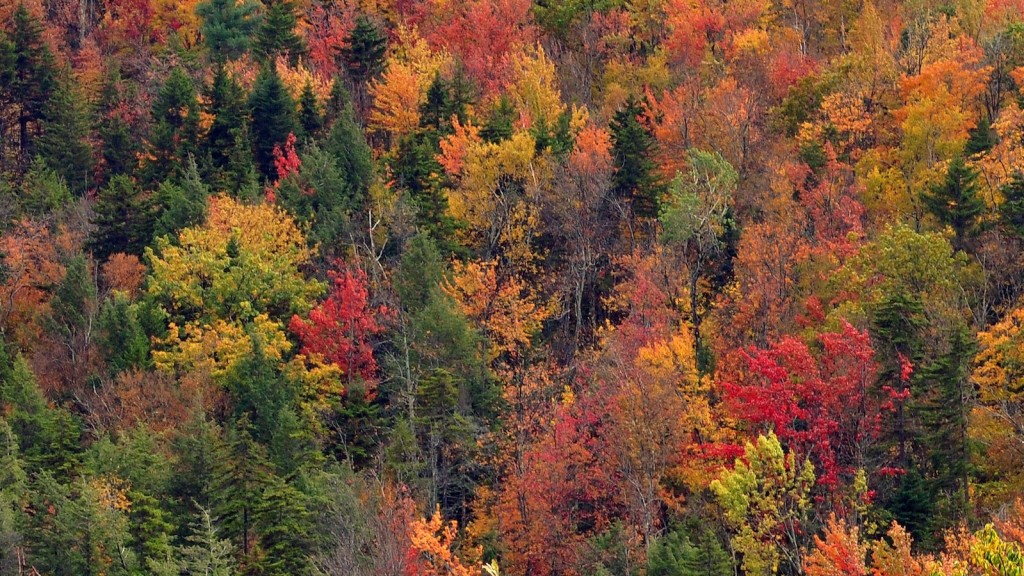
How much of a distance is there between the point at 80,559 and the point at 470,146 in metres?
30.2

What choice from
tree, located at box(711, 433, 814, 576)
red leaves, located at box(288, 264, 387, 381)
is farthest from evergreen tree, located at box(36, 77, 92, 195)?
tree, located at box(711, 433, 814, 576)

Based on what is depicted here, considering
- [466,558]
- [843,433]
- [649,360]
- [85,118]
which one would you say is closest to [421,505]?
[466,558]

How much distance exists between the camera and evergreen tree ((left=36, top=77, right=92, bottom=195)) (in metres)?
82.9

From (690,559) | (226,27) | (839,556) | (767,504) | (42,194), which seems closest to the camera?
(839,556)

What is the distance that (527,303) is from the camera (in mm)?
70188

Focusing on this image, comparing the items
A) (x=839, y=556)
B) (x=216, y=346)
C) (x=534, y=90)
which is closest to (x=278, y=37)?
(x=534, y=90)

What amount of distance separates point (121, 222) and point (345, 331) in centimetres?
1407

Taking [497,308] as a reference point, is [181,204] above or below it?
above

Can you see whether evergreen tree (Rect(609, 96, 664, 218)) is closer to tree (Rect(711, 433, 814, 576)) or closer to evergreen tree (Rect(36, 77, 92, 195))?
tree (Rect(711, 433, 814, 576))

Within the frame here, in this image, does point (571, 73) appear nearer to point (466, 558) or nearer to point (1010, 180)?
point (1010, 180)

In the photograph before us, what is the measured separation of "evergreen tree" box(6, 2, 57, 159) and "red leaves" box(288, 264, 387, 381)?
90.5 ft

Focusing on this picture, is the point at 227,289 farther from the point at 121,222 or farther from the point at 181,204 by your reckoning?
the point at 121,222

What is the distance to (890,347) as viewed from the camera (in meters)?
56.4

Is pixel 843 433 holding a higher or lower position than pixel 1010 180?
lower
